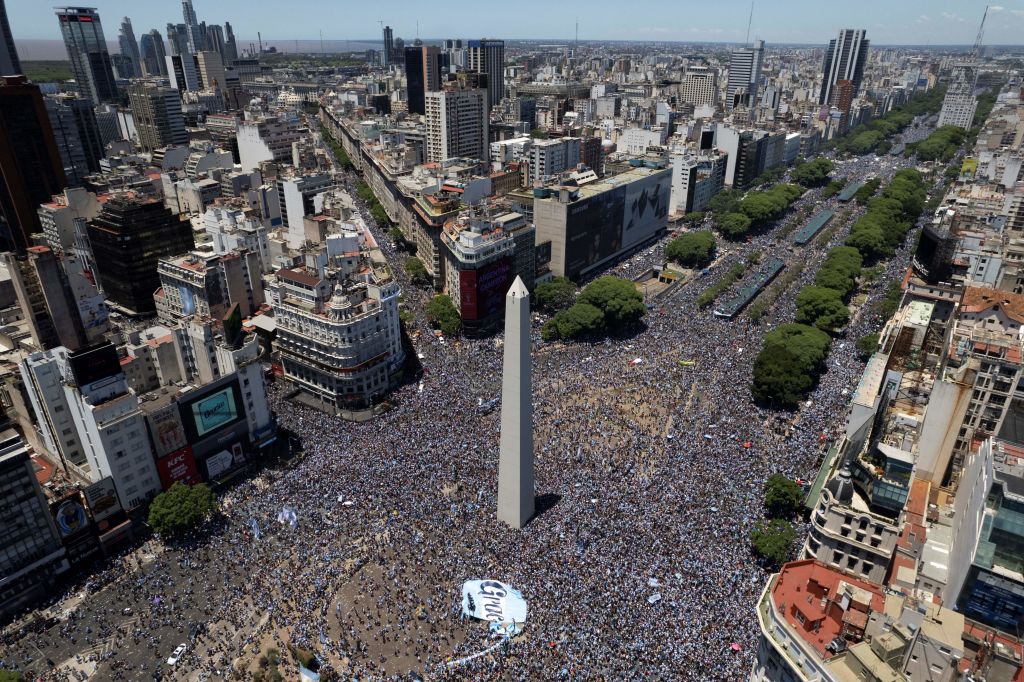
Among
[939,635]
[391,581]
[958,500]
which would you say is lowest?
[391,581]

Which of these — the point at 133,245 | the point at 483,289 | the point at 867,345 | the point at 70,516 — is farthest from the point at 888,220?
the point at 70,516

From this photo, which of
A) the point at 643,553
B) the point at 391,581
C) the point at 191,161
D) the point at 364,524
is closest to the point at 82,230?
the point at 191,161

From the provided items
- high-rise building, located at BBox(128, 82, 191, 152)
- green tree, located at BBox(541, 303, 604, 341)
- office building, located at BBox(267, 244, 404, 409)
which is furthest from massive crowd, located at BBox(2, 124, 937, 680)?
high-rise building, located at BBox(128, 82, 191, 152)

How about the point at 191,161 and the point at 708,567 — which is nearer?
the point at 708,567

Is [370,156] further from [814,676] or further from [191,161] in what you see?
[814,676]

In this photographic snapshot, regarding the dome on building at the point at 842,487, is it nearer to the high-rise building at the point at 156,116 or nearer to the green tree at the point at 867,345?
the green tree at the point at 867,345

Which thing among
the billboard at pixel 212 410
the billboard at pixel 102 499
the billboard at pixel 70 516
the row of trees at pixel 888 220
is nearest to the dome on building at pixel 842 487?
the billboard at pixel 212 410

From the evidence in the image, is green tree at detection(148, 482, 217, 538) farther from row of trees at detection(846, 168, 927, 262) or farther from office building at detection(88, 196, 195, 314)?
row of trees at detection(846, 168, 927, 262)

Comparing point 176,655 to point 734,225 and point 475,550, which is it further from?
point 734,225
